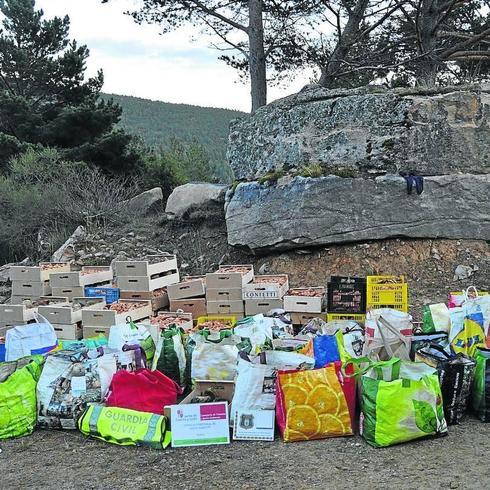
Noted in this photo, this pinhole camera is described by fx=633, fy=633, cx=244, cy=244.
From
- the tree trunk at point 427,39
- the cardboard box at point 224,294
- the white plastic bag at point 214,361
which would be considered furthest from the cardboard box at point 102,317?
the tree trunk at point 427,39

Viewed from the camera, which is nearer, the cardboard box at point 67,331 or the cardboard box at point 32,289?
the cardboard box at point 67,331

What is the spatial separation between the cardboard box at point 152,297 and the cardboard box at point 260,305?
103 centimetres

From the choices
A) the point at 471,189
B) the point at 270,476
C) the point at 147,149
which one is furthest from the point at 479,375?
the point at 147,149

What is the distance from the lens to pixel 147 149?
2088 cm

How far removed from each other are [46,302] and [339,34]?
824cm

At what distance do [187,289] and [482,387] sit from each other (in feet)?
11.5

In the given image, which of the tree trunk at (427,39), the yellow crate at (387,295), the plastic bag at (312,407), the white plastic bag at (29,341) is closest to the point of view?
the plastic bag at (312,407)

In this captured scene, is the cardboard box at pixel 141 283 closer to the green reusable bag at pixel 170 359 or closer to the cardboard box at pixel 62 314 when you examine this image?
the cardboard box at pixel 62 314

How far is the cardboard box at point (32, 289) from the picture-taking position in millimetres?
7492

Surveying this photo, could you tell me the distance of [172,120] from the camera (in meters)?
40.8

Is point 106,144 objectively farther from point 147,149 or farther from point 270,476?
point 270,476

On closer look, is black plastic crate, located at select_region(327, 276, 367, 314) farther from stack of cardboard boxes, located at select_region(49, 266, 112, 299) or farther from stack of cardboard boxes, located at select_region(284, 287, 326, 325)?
stack of cardboard boxes, located at select_region(49, 266, 112, 299)

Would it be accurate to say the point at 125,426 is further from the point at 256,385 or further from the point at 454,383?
the point at 454,383

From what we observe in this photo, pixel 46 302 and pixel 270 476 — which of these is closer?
→ pixel 270 476
